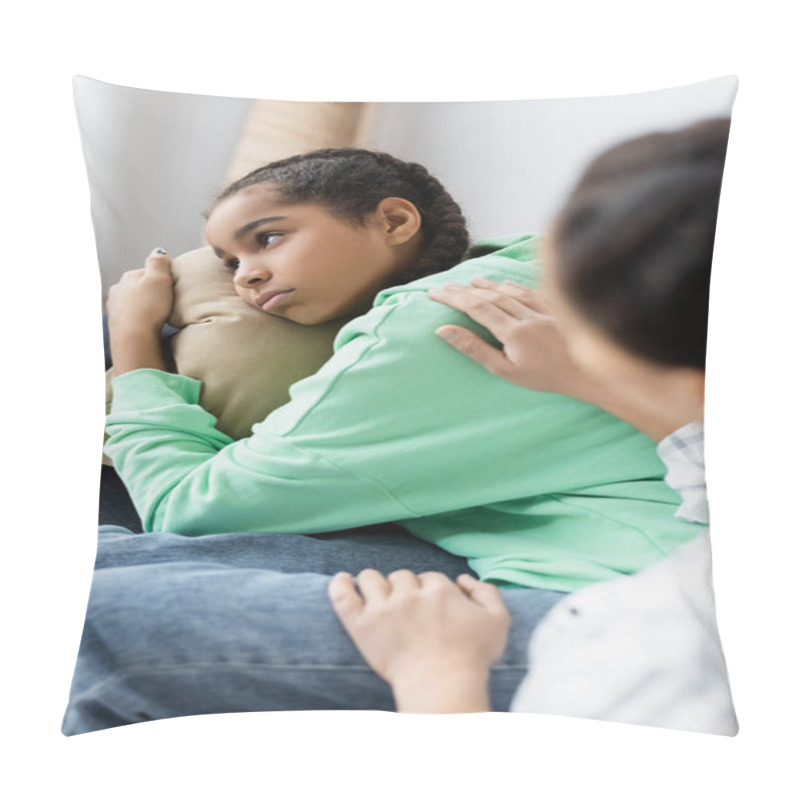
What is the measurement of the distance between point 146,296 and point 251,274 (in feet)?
0.45

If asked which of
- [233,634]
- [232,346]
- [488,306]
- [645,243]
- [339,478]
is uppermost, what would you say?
[645,243]

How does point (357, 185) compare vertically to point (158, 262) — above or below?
above

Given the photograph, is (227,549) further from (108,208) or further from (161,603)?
(108,208)

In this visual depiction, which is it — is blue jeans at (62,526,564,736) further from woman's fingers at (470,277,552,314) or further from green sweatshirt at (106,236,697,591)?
woman's fingers at (470,277,552,314)

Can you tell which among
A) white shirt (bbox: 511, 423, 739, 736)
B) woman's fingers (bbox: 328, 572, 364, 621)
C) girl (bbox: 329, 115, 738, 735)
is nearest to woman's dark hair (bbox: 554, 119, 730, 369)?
girl (bbox: 329, 115, 738, 735)

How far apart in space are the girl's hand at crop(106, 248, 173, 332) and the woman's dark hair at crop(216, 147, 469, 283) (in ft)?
0.38

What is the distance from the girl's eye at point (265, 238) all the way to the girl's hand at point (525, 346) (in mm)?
242

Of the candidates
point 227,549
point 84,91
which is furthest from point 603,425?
point 84,91

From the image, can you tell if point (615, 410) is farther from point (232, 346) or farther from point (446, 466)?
point (232, 346)

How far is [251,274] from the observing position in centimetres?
155

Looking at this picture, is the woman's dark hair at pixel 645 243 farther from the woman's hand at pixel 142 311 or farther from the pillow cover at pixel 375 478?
the woman's hand at pixel 142 311

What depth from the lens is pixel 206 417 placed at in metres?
1.53

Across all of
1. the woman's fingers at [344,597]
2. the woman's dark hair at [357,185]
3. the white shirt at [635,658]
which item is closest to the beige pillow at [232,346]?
the woman's dark hair at [357,185]

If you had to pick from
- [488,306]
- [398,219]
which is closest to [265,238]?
[398,219]
